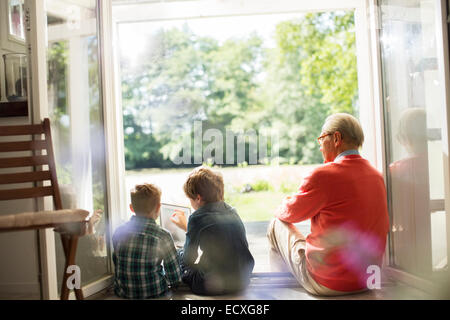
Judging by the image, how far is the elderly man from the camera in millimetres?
1913

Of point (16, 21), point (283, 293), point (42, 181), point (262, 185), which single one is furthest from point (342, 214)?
point (262, 185)

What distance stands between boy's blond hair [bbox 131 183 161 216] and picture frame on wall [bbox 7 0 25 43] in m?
1.33

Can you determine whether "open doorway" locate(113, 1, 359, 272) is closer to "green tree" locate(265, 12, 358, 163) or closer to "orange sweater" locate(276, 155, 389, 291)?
"green tree" locate(265, 12, 358, 163)

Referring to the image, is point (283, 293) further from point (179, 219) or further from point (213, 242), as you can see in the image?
point (179, 219)

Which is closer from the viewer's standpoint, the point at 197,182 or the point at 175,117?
the point at 197,182

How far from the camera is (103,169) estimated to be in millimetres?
2404

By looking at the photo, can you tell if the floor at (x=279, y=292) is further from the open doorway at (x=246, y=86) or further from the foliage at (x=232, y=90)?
the foliage at (x=232, y=90)

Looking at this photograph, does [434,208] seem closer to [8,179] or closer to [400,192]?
[400,192]

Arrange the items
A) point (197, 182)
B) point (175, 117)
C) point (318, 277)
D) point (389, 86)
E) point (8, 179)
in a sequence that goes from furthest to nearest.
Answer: point (175, 117) → point (389, 86) → point (197, 182) → point (318, 277) → point (8, 179)

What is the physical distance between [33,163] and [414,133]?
198 centimetres

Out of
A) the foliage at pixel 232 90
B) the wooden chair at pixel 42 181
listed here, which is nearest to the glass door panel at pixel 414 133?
the wooden chair at pixel 42 181

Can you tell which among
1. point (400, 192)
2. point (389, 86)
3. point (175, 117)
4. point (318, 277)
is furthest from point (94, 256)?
point (175, 117)

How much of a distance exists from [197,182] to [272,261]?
0.70 meters

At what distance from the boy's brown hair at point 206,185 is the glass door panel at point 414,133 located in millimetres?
1045
